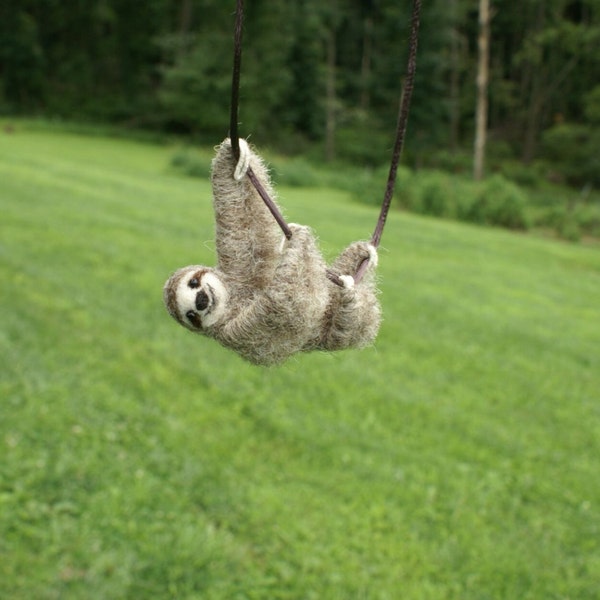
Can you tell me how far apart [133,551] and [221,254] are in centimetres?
327

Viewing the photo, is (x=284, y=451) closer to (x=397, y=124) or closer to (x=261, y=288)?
(x=261, y=288)

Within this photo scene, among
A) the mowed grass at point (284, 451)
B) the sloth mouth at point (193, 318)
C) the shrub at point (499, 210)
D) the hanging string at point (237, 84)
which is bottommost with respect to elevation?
the mowed grass at point (284, 451)

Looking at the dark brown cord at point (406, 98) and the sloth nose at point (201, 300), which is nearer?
the dark brown cord at point (406, 98)

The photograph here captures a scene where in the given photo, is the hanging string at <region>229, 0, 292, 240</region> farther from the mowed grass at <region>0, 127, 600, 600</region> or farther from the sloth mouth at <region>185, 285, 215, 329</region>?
the mowed grass at <region>0, 127, 600, 600</region>

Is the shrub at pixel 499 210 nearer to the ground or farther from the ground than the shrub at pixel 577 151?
nearer to the ground

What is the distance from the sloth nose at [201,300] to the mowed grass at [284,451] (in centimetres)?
289

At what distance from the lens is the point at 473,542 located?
457 cm

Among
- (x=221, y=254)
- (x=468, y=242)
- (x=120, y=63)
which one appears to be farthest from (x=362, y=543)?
(x=120, y=63)

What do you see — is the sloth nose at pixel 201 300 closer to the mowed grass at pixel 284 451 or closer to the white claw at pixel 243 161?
the white claw at pixel 243 161

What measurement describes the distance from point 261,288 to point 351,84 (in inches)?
1361

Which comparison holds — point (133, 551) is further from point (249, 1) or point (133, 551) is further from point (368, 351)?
point (249, 1)

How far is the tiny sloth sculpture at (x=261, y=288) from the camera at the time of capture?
4.35 ft

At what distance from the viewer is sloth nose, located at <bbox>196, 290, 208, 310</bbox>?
4.36ft

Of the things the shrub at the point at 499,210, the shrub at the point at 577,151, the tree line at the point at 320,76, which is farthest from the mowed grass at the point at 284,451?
the shrub at the point at 577,151
